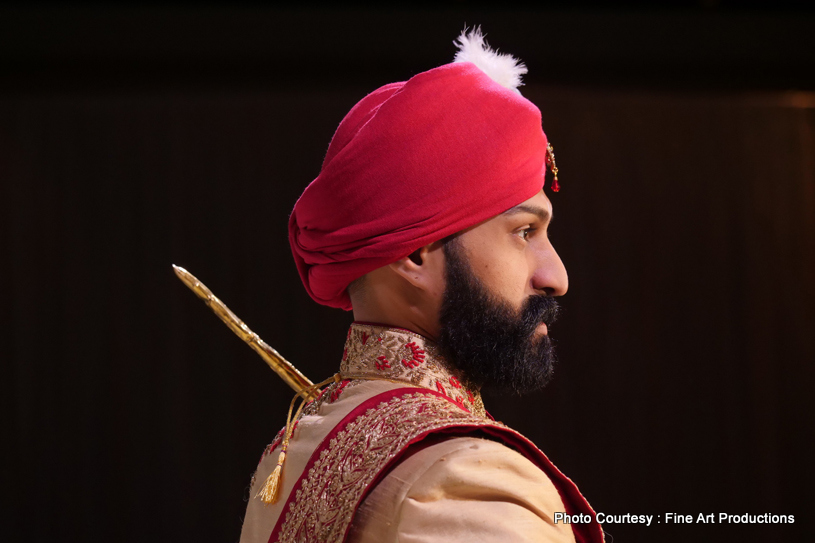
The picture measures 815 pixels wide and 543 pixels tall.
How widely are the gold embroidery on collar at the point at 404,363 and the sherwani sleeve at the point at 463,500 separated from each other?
19 centimetres

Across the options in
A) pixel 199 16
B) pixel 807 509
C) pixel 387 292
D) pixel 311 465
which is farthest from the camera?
pixel 807 509

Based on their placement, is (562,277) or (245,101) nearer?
(562,277)

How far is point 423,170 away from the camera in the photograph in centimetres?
105

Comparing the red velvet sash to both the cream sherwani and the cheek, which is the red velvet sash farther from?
the cheek

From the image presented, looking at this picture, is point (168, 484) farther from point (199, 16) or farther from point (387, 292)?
point (387, 292)

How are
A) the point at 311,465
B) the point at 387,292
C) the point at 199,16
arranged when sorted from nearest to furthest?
the point at 311,465
the point at 387,292
the point at 199,16

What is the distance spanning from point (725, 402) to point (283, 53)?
Answer: 2245mm

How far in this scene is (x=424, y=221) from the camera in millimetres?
1047

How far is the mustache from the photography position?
1.11m

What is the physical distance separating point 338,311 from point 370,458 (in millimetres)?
2211

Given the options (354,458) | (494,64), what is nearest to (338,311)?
(494,64)

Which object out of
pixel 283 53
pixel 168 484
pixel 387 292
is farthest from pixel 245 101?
pixel 387 292

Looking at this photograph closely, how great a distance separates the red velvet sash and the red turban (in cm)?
23

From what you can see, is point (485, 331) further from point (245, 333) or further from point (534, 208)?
point (245, 333)
